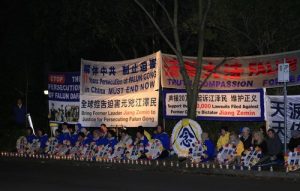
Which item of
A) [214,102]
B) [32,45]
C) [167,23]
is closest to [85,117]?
[167,23]

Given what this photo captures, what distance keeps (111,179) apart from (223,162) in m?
3.74

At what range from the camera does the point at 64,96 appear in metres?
25.9

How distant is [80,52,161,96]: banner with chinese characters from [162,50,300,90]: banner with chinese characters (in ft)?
1.64

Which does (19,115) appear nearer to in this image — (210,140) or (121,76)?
(121,76)

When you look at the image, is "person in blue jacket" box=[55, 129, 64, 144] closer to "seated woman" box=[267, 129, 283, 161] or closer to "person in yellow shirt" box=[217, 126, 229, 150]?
"person in yellow shirt" box=[217, 126, 229, 150]

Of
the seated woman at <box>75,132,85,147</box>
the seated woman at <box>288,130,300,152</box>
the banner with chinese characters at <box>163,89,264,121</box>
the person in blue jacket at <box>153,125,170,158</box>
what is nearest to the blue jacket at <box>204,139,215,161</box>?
the banner with chinese characters at <box>163,89,264,121</box>

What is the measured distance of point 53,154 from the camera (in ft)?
75.7

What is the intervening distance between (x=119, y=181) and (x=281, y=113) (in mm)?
5914

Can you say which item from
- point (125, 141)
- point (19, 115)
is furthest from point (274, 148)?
point (19, 115)

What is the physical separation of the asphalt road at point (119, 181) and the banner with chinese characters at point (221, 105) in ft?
10.5

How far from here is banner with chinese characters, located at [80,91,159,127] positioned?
21.4 meters

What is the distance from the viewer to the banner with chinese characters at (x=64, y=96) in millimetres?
25422

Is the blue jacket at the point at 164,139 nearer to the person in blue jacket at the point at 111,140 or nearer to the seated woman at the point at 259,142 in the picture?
the person in blue jacket at the point at 111,140

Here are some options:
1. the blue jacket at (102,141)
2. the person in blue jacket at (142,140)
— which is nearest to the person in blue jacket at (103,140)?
the blue jacket at (102,141)
